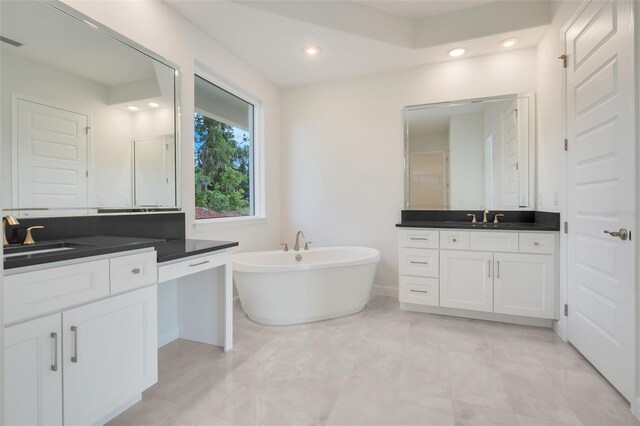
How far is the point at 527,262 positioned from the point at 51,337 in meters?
3.12

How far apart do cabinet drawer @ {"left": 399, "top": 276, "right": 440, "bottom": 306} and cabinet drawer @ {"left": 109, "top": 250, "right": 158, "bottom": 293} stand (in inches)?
86.4

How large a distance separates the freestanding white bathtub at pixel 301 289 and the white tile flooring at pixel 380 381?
0.15 meters

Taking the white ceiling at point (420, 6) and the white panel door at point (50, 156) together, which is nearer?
the white panel door at point (50, 156)

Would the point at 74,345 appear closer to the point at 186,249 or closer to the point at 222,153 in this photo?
the point at 186,249

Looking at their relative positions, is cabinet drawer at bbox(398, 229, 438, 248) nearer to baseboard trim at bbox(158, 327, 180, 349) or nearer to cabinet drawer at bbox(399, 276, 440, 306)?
cabinet drawer at bbox(399, 276, 440, 306)

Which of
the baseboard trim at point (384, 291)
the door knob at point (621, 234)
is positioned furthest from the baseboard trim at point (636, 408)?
the baseboard trim at point (384, 291)

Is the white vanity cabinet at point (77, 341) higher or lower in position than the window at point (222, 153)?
lower

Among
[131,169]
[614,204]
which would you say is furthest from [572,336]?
[131,169]

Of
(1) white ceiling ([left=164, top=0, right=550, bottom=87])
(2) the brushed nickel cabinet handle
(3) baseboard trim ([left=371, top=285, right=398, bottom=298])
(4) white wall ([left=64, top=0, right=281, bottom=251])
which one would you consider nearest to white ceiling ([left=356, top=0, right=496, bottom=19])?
(1) white ceiling ([left=164, top=0, right=550, bottom=87])

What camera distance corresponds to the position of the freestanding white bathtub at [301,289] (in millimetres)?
2570

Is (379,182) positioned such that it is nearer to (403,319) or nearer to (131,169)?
(403,319)

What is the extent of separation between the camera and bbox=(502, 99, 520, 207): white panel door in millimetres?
3047

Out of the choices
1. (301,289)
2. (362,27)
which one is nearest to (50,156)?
(301,289)

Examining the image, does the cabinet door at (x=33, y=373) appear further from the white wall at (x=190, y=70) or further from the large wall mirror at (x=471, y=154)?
the large wall mirror at (x=471, y=154)
